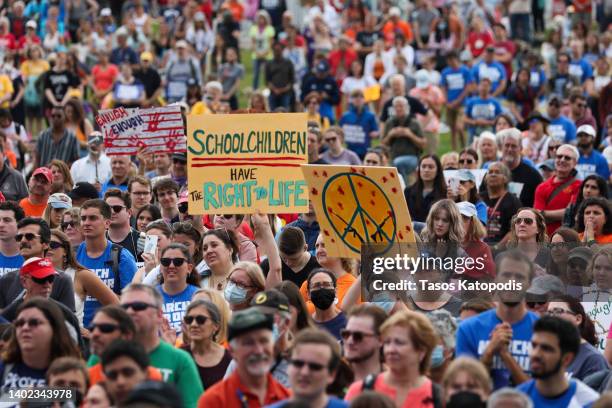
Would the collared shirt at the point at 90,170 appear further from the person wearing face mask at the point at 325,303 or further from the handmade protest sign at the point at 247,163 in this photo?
the person wearing face mask at the point at 325,303

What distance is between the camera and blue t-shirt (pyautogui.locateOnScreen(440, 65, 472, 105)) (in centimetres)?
2656

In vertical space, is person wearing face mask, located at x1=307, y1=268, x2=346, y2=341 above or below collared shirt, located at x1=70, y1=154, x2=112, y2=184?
below

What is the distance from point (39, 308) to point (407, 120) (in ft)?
41.3

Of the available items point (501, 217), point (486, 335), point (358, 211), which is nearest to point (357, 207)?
point (358, 211)

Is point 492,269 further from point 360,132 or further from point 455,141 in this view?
point 455,141

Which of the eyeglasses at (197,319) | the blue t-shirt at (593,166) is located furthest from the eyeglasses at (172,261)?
the blue t-shirt at (593,166)

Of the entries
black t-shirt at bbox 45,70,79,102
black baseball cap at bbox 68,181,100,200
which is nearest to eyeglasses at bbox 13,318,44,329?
black baseball cap at bbox 68,181,100,200

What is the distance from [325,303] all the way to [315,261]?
1786 millimetres

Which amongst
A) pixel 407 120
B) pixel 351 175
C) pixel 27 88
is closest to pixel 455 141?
pixel 407 120

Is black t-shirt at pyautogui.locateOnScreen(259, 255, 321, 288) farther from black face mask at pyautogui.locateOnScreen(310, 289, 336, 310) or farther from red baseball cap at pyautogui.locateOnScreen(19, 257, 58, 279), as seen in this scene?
red baseball cap at pyautogui.locateOnScreen(19, 257, 58, 279)

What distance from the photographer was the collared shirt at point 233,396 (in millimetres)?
7703

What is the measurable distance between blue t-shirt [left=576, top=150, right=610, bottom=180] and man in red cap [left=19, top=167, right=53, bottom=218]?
6279 millimetres

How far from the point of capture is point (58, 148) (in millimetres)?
18094

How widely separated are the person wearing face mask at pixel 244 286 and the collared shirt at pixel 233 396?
2.28 m
